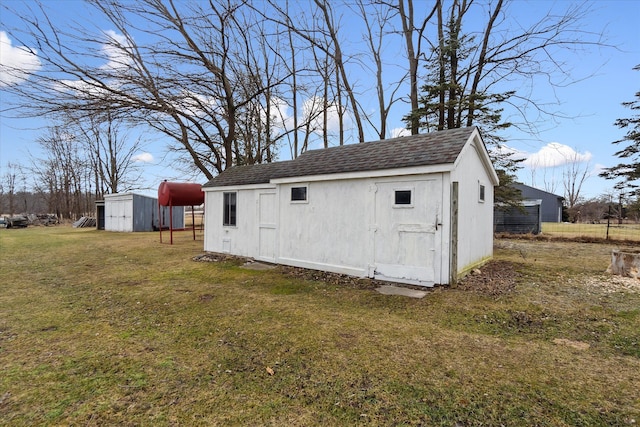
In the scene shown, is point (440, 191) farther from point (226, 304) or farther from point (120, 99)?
point (120, 99)

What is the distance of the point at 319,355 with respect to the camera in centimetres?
323

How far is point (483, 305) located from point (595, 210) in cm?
3814

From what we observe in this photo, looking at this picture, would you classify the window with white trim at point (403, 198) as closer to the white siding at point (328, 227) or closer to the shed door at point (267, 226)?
the white siding at point (328, 227)

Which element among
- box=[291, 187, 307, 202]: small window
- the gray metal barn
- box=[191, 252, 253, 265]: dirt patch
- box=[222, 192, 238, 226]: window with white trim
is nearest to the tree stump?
box=[291, 187, 307, 202]: small window

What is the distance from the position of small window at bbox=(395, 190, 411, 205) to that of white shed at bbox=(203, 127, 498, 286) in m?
0.02

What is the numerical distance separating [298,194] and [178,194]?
777 centimetres

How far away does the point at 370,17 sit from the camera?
15805 millimetres

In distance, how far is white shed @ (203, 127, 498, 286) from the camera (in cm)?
582

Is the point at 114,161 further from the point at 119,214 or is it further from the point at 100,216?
the point at 119,214

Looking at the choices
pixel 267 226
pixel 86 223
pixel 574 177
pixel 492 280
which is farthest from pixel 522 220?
pixel 86 223

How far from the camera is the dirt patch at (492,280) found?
566cm

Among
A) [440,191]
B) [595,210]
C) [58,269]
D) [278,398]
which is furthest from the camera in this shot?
[595,210]

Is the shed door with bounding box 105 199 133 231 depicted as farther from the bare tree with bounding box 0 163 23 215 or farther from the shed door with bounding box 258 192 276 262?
the bare tree with bounding box 0 163 23 215

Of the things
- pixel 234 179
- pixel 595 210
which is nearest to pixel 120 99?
pixel 234 179
